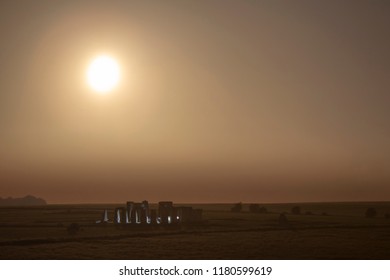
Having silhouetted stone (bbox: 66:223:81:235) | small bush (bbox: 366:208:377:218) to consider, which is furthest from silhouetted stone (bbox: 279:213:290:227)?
silhouetted stone (bbox: 66:223:81:235)

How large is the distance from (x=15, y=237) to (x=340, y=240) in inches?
217

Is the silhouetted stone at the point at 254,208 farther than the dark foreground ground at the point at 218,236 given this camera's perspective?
Yes

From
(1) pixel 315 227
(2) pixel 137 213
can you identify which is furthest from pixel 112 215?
(1) pixel 315 227

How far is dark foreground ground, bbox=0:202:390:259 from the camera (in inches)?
372

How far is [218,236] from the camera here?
1011 cm

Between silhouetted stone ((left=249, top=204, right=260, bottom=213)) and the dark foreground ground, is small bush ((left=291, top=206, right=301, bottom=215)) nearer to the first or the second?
the dark foreground ground

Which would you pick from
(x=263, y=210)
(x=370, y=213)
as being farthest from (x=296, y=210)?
(x=370, y=213)

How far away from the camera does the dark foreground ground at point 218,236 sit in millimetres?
9453

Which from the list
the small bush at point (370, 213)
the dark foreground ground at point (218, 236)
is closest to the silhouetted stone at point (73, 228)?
the dark foreground ground at point (218, 236)

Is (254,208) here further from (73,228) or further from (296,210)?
(73,228)

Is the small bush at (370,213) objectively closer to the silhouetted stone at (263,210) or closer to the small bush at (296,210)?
the small bush at (296,210)

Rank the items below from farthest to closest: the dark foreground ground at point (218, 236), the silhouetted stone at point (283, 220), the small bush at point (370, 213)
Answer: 1. the silhouetted stone at point (283, 220)
2. the small bush at point (370, 213)
3. the dark foreground ground at point (218, 236)

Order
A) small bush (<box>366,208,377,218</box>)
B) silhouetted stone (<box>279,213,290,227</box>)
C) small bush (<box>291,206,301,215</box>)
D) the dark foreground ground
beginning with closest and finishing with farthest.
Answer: the dark foreground ground < small bush (<box>366,208,377,218</box>) < silhouetted stone (<box>279,213,290,227</box>) < small bush (<box>291,206,301,215</box>)

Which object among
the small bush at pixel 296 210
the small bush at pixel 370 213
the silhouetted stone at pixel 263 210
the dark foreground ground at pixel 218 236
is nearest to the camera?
the dark foreground ground at pixel 218 236
